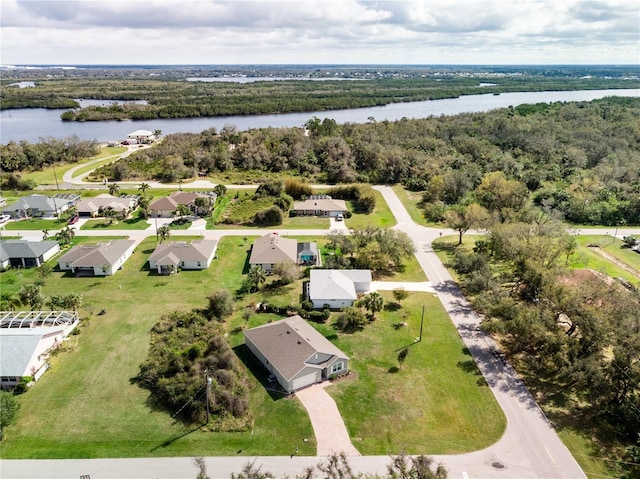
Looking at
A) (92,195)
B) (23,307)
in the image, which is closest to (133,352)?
(23,307)

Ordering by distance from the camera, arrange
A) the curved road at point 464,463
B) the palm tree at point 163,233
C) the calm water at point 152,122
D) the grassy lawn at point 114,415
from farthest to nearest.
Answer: the calm water at point 152,122, the palm tree at point 163,233, the grassy lawn at point 114,415, the curved road at point 464,463

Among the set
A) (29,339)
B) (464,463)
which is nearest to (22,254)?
(29,339)

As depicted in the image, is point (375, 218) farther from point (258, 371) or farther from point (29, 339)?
point (29, 339)

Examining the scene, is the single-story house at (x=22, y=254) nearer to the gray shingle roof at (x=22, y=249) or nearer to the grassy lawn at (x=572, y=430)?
the gray shingle roof at (x=22, y=249)

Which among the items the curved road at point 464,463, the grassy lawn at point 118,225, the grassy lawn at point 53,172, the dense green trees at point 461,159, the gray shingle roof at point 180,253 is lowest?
the curved road at point 464,463

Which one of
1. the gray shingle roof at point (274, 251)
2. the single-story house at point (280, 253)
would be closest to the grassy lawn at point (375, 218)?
the single-story house at point (280, 253)

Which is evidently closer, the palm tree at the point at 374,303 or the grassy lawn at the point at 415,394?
the grassy lawn at the point at 415,394

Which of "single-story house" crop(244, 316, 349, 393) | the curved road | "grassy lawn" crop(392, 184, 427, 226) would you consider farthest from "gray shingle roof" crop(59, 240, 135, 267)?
"grassy lawn" crop(392, 184, 427, 226)
